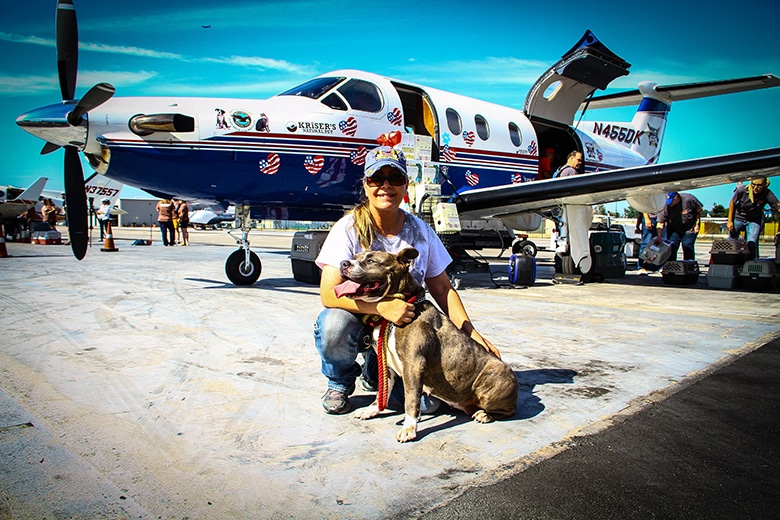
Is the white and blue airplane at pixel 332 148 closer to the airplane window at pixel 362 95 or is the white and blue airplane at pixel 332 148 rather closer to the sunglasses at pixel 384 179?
the airplane window at pixel 362 95

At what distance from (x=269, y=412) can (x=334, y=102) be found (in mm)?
5895

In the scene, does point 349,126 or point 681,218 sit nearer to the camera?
point 349,126

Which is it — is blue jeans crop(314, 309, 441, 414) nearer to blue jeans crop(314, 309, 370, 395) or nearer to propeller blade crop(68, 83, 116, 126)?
blue jeans crop(314, 309, 370, 395)

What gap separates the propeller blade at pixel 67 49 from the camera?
683 cm

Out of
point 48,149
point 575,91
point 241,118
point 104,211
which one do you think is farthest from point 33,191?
point 575,91

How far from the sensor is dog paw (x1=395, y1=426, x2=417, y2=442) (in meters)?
2.47

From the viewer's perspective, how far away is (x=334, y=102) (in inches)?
302

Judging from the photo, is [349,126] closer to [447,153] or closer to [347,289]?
[447,153]

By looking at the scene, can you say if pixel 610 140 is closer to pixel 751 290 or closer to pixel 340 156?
pixel 751 290

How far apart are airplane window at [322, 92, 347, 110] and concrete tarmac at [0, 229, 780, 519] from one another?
3323mm

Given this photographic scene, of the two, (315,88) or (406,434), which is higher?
(315,88)

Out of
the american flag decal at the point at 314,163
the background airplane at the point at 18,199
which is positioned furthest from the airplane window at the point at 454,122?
the background airplane at the point at 18,199

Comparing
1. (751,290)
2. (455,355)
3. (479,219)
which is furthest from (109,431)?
(751,290)

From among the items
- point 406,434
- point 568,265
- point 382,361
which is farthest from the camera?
point 568,265
